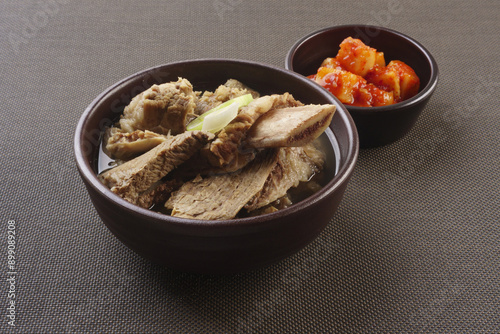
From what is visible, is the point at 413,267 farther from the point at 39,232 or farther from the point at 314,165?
the point at 39,232

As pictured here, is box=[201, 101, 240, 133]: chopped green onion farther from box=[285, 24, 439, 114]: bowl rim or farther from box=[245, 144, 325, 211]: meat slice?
box=[285, 24, 439, 114]: bowl rim

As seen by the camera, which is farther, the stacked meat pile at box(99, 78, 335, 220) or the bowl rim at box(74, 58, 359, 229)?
the stacked meat pile at box(99, 78, 335, 220)

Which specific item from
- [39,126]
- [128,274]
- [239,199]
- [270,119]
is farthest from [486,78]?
[39,126]

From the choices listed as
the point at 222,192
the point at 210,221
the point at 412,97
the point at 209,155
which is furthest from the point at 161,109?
the point at 412,97

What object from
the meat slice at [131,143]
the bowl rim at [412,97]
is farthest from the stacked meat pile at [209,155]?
the bowl rim at [412,97]

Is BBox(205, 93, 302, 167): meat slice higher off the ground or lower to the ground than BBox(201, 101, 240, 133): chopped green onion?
lower

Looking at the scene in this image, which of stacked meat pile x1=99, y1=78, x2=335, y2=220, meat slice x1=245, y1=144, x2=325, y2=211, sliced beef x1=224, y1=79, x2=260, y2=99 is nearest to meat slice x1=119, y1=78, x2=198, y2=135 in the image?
stacked meat pile x1=99, y1=78, x2=335, y2=220
